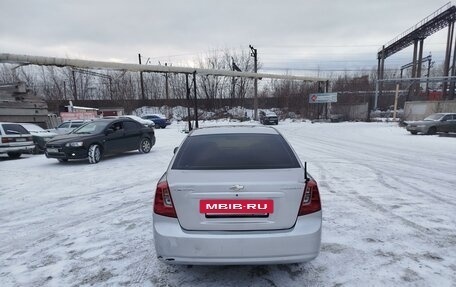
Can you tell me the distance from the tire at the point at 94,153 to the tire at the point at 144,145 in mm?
2253

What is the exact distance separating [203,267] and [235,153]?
1354mm

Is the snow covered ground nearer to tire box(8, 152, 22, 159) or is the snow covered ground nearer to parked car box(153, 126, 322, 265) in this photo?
parked car box(153, 126, 322, 265)

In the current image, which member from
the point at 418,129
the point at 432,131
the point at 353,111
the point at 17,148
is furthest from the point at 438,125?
the point at 353,111

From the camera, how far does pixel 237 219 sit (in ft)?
9.04

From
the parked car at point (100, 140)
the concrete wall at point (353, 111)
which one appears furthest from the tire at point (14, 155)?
the concrete wall at point (353, 111)

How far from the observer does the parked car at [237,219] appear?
106 inches

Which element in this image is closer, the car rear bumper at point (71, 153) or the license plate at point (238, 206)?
the license plate at point (238, 206)

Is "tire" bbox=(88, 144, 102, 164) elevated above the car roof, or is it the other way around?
the car roof

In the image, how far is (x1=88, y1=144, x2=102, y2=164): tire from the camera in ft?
34.7

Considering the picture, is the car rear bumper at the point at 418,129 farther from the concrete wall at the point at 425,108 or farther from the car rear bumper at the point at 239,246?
the car rear bumper at the point at 239,246

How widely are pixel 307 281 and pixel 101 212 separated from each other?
3869 mm

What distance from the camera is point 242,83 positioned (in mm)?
53969

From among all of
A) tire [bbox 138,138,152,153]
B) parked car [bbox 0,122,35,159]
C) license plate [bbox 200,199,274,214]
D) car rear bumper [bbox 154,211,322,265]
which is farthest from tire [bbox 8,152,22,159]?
license plate [bbox 200,199,274,214]

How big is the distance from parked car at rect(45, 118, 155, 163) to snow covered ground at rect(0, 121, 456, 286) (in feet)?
6.32
